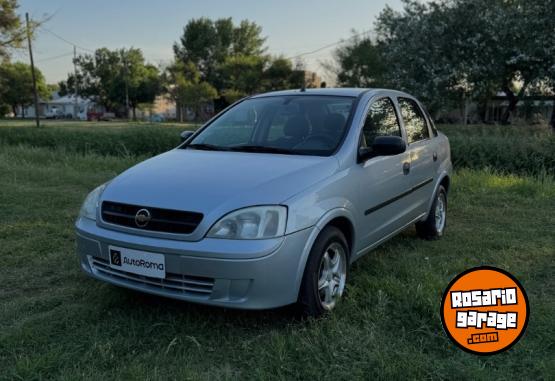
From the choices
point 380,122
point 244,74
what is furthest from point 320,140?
point 244,74

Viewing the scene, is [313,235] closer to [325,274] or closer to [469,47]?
[325,274]

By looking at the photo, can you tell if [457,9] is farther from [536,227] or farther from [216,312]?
[216,312]

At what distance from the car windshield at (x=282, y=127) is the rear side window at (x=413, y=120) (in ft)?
2.91

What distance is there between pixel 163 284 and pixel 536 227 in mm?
4774

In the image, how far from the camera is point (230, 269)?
2801mm

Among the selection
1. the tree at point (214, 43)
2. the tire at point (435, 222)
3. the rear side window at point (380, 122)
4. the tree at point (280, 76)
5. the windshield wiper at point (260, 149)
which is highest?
the tree at point (214, 43)

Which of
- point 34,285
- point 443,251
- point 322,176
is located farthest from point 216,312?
point 443,251

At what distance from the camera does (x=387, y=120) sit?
4.39 m

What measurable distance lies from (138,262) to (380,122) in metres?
2.37

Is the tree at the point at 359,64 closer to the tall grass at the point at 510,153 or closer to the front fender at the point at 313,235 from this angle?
the tall grass at the point at 510,153

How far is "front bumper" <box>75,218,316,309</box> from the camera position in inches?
110

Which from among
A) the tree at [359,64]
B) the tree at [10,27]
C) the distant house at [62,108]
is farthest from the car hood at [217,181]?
the distant house at [62,108]

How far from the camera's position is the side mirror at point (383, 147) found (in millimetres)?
3611

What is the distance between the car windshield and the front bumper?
1001mm
